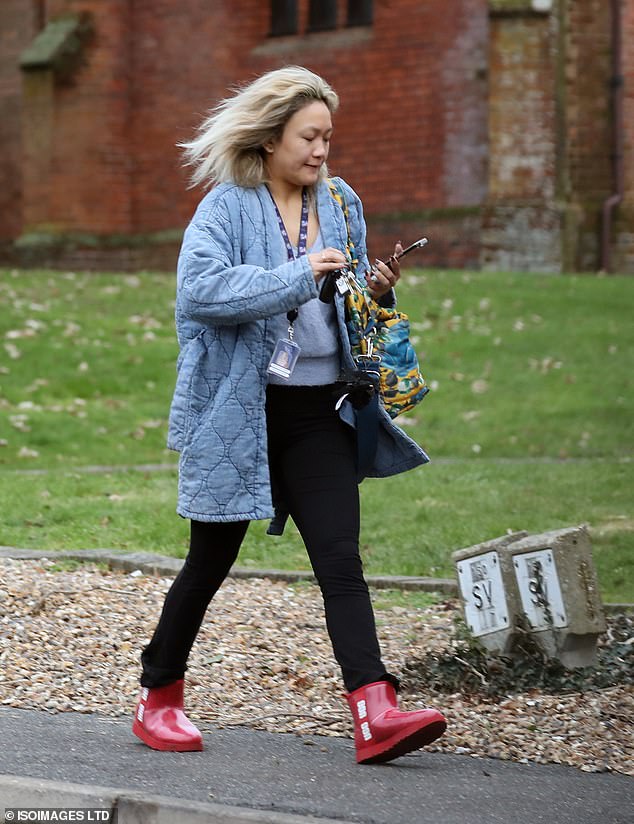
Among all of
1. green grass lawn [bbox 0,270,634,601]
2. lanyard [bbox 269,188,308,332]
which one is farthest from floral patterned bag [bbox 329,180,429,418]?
green grass lawn [bbox 0,270,634,601]

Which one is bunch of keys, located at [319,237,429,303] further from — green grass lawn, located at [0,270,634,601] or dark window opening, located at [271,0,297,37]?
dark window opening, located at [271,0,297,37]

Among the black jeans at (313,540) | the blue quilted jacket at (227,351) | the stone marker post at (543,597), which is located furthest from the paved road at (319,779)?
the stone marker post at (543,597)

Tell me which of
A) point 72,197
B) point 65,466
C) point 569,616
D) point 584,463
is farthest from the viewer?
point 72,197

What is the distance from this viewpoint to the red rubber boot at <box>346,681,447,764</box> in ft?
14.5

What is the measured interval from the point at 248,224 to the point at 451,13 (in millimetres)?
20692

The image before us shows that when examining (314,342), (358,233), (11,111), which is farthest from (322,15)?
(314,342)

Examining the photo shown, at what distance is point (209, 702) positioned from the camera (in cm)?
553

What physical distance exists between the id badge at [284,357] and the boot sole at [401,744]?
110 centimetres

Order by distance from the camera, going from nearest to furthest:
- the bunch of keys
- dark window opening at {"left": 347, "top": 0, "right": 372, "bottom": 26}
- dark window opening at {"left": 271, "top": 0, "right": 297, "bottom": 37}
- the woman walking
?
1. the woman walking
2. the bunch of keys
3. dark window opening at {"left": 347, "top": 0, "right": 372, "bottom": 26}
4. dark window opening at {"left": 271, "top": 0, "right": 297, "bottom": 37}

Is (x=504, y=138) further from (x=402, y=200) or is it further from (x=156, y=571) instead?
(x=156, y=571)

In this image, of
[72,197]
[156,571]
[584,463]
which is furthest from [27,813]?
[72,197]

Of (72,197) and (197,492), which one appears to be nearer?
(197,492)

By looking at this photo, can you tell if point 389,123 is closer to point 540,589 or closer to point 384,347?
point 540,589

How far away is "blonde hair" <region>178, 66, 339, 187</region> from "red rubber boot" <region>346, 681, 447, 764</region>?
1.60m
